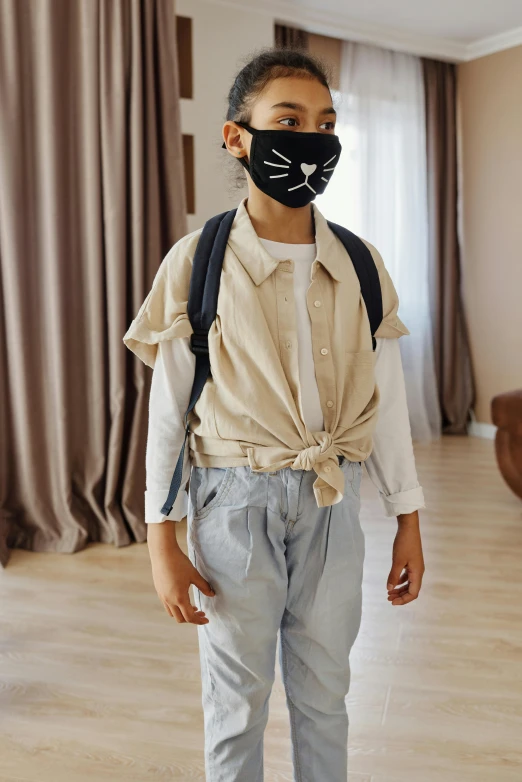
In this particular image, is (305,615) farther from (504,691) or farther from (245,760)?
(504,691)

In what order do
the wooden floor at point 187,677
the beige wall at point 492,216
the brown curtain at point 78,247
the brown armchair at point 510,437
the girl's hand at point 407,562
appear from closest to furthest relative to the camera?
the girl's hand at point 407,562 → the wooden floor at point 187,677 → the brown curtain at point 78,247 → the brown armchair at point 510,437 → the beige wall at point 492,216

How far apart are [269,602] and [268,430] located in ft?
0.84

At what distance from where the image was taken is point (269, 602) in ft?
3.68

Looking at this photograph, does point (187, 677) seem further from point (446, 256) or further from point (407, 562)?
point (446, 256)

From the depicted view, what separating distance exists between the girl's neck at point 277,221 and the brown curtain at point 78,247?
1.95 meters

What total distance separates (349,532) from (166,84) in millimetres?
2517

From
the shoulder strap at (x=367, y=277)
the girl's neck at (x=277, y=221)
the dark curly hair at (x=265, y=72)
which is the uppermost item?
the dark curly hair at (x=265, y=72)

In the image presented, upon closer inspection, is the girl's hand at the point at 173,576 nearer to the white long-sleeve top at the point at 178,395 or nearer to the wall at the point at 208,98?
the white long-sleeve top at the point at 178,395

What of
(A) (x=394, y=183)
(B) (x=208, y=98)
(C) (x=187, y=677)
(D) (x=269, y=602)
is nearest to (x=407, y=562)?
(D) (x=269, y=602)

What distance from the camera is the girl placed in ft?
3.58

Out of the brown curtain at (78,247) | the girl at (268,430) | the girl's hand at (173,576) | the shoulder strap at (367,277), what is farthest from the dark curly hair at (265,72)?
the brown curtain at (78,247)

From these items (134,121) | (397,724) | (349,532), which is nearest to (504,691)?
(397,724)

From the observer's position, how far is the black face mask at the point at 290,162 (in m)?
1.13

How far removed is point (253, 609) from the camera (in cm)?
111
